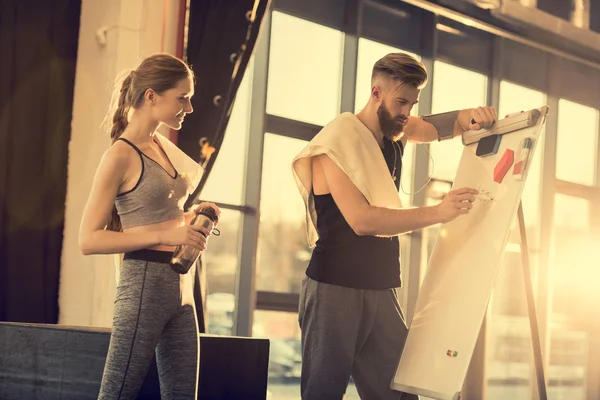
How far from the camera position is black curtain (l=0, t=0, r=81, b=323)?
348 cm

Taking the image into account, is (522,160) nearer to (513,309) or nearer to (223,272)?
(223,272)

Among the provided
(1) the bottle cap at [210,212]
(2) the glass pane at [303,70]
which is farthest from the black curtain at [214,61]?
(1) the bottle cap at [210,212]

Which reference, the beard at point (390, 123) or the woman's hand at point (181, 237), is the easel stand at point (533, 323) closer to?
the beard at point (390, 123)

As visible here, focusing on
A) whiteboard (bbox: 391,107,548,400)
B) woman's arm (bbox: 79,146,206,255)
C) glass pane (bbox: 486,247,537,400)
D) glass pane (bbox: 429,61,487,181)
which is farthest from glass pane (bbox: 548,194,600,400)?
woman's arm (bbox: 79,146,206,255)

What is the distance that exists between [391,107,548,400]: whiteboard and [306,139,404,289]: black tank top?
0.19 metres

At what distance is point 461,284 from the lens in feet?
7.04

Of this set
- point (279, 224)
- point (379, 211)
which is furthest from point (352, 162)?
point (279, 224)

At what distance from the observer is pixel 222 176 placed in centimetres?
466

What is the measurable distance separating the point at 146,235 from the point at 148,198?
10 cm

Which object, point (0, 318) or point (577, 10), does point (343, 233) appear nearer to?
point (0, 318)

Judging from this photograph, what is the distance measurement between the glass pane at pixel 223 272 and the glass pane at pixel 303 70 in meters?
0.74

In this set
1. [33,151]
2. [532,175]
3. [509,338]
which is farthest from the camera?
[532,175]

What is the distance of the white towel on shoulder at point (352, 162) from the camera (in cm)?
198

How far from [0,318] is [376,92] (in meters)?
2.14
